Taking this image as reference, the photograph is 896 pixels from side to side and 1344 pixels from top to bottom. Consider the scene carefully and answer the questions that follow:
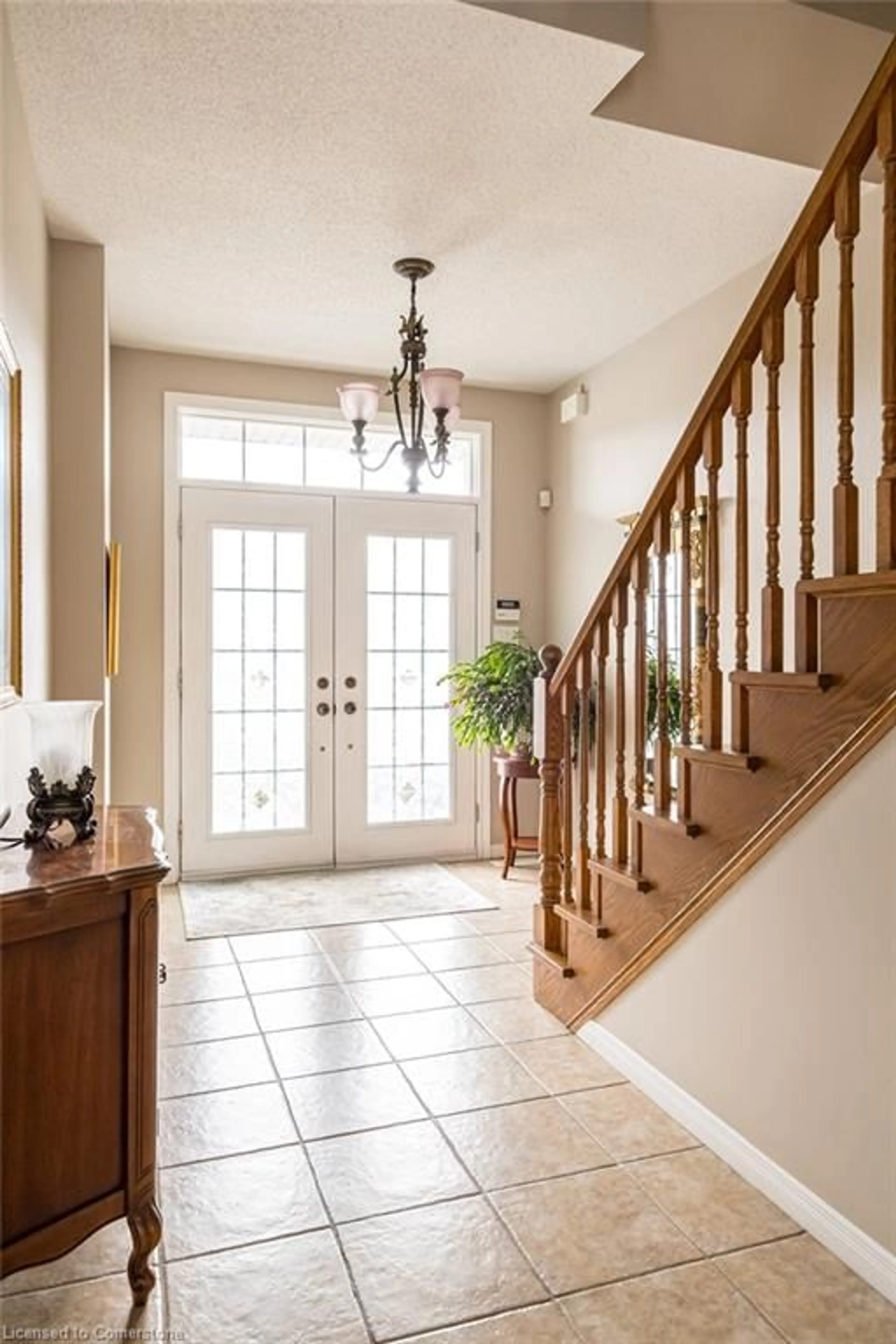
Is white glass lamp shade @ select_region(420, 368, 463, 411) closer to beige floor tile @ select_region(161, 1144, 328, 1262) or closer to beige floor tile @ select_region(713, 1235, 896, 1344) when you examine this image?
beige floor tile @ select_region(161, 1144, 328, 1262)

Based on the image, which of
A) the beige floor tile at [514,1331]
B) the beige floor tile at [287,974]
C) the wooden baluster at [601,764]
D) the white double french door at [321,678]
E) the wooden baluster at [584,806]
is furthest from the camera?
the white double french door at [321,678]

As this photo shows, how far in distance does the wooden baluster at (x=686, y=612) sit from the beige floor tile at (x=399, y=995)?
151 cm

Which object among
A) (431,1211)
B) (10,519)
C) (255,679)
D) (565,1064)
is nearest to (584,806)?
(565,1064)

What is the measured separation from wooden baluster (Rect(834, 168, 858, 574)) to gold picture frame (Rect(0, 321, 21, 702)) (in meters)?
1.92

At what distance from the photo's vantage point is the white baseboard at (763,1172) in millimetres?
1862

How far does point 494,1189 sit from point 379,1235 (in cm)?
32

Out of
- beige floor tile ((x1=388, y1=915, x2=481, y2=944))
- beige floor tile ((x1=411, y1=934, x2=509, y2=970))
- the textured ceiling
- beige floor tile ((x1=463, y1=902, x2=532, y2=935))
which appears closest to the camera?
the textured ceiling

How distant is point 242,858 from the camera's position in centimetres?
517

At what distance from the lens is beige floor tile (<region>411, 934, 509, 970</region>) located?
377 centimetres

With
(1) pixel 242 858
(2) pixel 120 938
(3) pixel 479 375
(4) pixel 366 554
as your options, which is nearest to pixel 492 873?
(1) pixel 242 858

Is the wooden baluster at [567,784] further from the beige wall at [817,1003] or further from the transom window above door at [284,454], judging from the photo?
the transom window above door at [284,454]

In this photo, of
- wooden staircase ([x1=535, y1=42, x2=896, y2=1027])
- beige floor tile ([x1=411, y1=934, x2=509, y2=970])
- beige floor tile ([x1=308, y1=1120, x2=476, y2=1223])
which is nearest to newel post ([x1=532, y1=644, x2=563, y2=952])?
wooden staircase ([x1=535, y1=42, x2=896, y2=1027])

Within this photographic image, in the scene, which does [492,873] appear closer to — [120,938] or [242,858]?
[242,858]

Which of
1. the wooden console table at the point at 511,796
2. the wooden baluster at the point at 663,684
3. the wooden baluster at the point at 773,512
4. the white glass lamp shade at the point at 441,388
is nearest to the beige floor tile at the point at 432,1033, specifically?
the wooden baluster at the point at 663,684
